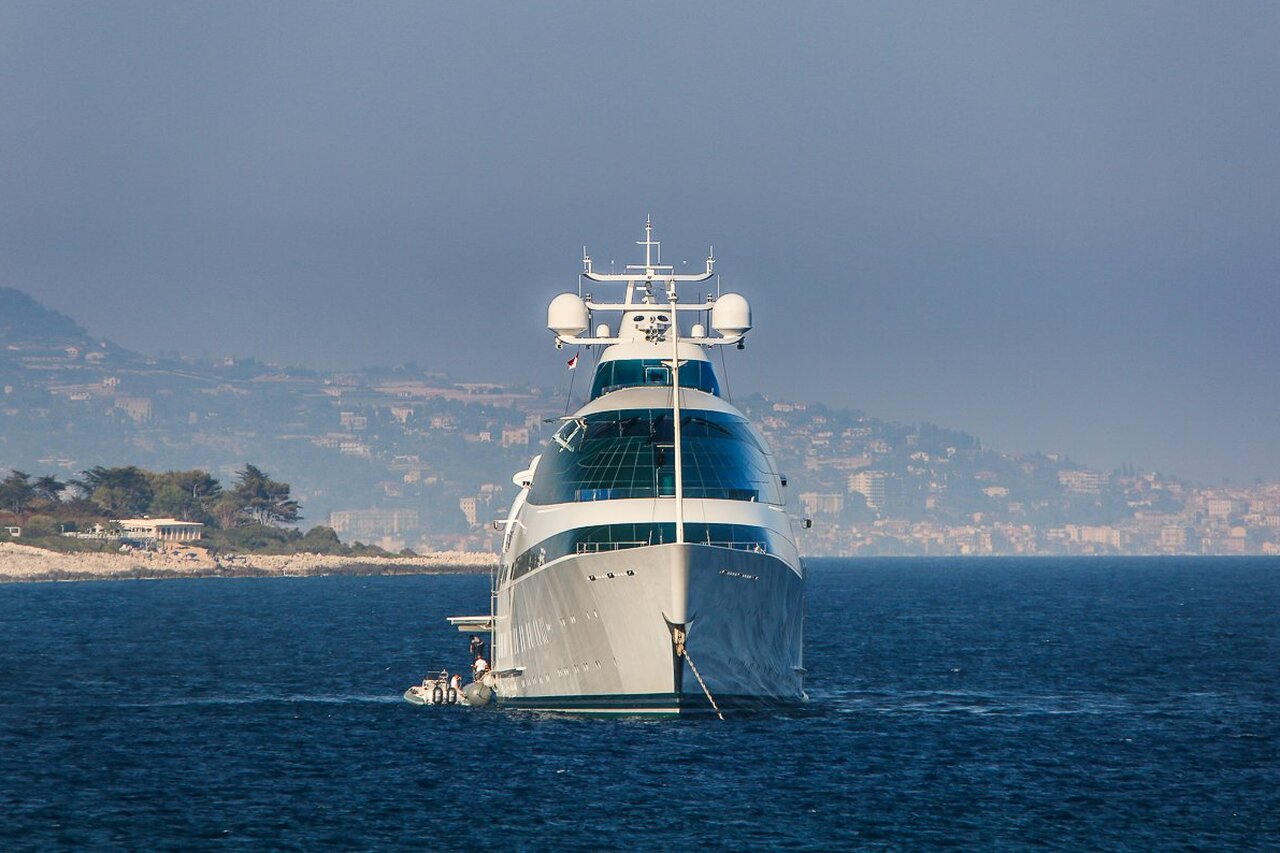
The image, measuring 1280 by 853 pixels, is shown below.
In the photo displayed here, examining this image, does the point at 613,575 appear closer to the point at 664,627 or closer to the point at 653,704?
the point at 664,627

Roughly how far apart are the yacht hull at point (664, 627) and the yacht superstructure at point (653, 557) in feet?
0.17

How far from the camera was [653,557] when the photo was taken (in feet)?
178

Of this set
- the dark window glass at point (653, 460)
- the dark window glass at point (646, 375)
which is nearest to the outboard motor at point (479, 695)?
the dark window glass at point (653, 460)

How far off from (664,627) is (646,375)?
15.3 meters

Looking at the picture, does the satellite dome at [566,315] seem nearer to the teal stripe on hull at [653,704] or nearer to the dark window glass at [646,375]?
A: the dark window glass at [646,375]

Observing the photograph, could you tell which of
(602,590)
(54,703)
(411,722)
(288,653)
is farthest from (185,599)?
(602,590)

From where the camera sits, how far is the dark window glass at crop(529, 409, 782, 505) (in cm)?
5978

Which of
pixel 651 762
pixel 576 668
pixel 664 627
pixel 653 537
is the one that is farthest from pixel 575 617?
pixel 651 762

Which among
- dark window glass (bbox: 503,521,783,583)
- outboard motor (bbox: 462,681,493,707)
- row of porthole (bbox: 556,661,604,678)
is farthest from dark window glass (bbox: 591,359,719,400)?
A: row of porthole (bbox: 556,661,604,678)

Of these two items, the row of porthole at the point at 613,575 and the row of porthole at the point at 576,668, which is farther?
the row of porthole at the point at 576,668

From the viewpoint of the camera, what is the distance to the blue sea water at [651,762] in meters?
45.9

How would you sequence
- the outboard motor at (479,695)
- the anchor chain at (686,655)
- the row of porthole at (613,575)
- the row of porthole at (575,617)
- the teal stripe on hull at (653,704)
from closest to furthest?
the anchor chain at (686,655) < the row of porthole at (613,575) < the teal stripe on hull at (653,704) < the row of porthole at (575,617) < the outboard motor at (479,695)

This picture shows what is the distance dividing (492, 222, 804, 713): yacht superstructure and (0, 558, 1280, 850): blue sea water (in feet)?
5.97

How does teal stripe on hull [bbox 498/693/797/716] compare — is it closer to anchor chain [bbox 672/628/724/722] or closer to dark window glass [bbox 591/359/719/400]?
anchor chain [bbox 672/628/724/722]
